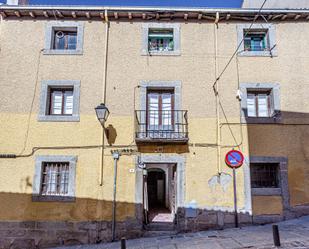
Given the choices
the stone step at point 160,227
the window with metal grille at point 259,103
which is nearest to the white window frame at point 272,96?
the window with metal grille at point 259,103

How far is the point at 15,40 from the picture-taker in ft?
30.6

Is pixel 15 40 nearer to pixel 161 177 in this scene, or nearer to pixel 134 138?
pixel 134 138

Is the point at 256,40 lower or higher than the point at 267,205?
higher

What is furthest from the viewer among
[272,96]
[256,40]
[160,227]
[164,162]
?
[256,40]

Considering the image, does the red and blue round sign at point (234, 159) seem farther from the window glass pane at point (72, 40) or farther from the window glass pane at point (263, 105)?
the window glass pane at point (72, 40)

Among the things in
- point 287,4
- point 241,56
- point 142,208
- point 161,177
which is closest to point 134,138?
point 142,208

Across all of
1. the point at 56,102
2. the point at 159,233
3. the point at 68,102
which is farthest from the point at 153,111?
the point at 159,233

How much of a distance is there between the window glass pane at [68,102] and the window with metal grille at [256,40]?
21.1 feet

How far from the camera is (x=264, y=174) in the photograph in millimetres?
8766

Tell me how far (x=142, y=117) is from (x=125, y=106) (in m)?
0.68

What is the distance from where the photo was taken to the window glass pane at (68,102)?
29.6 ft

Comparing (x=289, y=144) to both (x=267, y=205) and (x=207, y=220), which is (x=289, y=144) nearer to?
(x=267, y=205)

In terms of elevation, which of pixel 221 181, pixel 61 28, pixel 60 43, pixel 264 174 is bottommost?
pixel 221 181

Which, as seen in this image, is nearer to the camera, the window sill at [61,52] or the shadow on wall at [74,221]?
the shadow on wall at [74,221]
